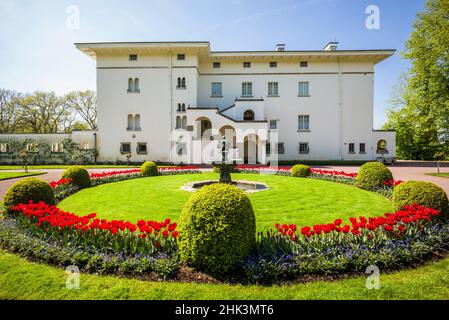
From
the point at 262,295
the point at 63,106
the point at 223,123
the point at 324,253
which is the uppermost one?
the point at 63,106

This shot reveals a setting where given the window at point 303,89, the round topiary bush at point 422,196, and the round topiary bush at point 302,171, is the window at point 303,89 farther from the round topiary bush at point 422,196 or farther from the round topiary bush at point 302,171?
the round topiary bush at point 422,196

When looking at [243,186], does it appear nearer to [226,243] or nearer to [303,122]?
[226,243]

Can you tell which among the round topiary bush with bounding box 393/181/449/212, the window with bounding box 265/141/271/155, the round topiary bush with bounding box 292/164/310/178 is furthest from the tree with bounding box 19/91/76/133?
the round topiary bush with bounding box 393/181/449/212

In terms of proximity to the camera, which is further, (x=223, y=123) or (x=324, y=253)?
(x=223, y=123)

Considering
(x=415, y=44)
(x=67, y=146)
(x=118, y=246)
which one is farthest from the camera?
(x=67, y=146)

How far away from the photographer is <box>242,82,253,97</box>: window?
29.5 m

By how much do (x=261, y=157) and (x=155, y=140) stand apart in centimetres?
1243

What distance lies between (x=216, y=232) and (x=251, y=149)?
80.2 feet

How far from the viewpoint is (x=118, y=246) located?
4.41 metres

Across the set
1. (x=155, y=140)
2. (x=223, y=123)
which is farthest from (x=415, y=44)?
(x=155, y=140)

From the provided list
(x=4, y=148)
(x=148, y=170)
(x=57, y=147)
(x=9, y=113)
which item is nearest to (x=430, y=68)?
(x=148, y=170)

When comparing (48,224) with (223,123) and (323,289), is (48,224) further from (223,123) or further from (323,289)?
(223,123)

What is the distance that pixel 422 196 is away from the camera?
6031 mm

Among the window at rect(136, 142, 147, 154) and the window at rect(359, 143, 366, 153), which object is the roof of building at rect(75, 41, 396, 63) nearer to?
the window at rect(359, 143, 366, 153)
